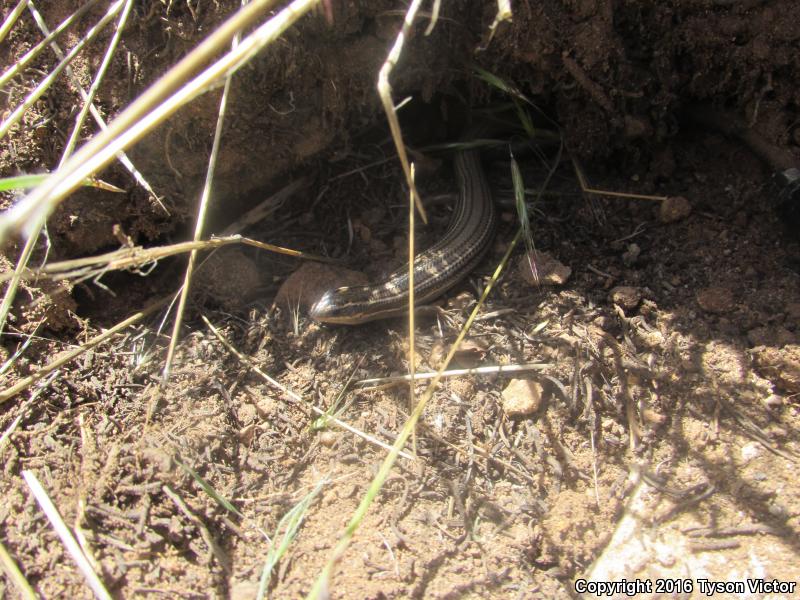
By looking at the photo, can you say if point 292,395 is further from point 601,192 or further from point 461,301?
point 601,192

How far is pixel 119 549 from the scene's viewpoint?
2.23 meters

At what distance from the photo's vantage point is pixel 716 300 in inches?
117

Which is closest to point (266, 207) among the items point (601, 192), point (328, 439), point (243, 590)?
point (328, 439)

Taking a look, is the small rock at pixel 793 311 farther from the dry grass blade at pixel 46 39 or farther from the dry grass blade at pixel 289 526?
the dry grass blade at pixel 46 39

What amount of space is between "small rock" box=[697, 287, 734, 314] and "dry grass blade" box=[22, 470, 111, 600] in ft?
9.83

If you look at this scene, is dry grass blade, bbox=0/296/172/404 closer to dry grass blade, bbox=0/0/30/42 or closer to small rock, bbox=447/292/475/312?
dry grass blade, bbox=0/0/30/42

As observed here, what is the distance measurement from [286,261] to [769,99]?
2913 millimetres

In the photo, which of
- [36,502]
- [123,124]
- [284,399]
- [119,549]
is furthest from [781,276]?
[36,502]

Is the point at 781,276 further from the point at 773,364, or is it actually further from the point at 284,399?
the point at 284,399

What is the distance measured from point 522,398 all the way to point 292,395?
1141 millimetres

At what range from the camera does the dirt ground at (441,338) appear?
2379 mm

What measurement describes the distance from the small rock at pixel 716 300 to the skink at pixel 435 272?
126cm

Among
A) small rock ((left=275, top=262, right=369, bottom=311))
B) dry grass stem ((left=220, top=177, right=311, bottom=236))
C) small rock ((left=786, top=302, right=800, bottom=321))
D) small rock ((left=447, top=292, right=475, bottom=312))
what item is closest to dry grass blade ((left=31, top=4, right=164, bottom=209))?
dry grass stem ((left=220, top=177, right=311, bottom=236))

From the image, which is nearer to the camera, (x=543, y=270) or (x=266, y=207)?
(x=543, y=270)
